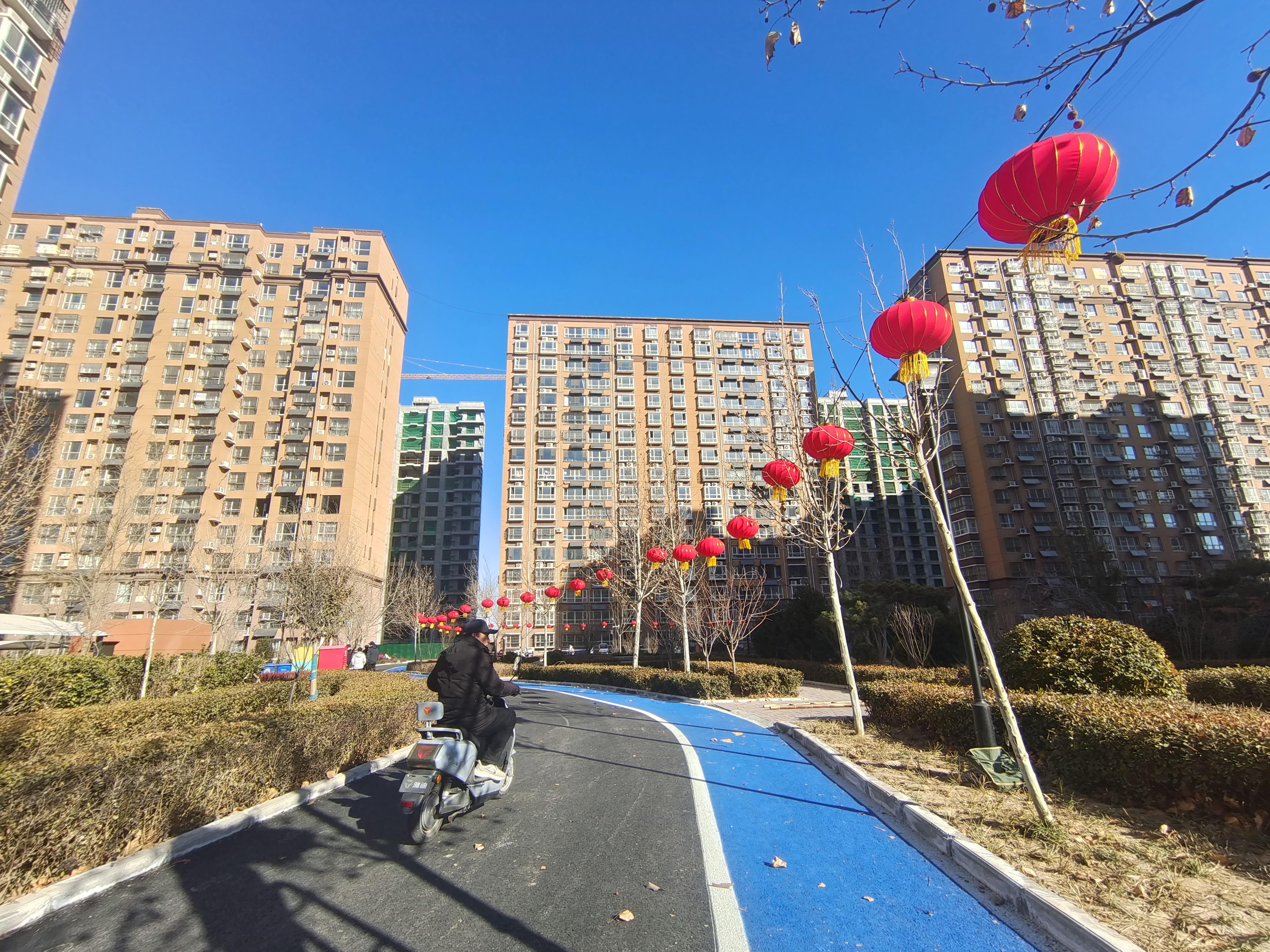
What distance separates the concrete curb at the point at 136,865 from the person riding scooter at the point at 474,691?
73cm

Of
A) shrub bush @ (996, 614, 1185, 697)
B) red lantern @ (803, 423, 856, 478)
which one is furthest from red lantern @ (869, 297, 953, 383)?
shrub bush @ (996, 614, 1185, 697)

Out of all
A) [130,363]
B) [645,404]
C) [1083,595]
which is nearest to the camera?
[1083,595]

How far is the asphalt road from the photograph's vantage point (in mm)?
3225

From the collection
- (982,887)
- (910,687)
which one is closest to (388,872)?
(982,887)

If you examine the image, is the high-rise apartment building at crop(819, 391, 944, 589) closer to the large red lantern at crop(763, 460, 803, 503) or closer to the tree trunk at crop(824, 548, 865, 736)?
the tree trunk at crop(824, 548, 865, 736)

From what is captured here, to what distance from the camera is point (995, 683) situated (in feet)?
17.1

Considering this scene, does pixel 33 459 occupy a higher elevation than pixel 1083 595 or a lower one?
higher

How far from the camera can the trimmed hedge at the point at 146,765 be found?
3762 mm

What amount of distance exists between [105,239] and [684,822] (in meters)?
74.0

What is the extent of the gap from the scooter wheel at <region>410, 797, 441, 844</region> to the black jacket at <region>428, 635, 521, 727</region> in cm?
78

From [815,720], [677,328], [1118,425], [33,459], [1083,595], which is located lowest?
[815,720]

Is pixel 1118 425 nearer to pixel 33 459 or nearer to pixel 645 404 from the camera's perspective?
pixel 645 404

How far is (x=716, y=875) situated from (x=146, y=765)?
4387 millimetres

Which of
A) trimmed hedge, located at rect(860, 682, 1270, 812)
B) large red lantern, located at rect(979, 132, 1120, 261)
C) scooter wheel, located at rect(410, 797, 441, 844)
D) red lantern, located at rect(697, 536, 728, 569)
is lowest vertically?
scooter wheel, located at rect(410, 797, 441, 844)
